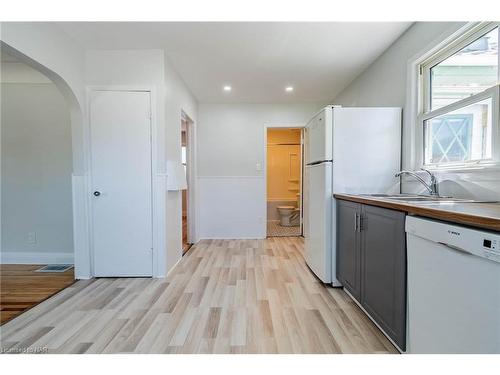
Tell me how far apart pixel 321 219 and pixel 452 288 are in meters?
1.47

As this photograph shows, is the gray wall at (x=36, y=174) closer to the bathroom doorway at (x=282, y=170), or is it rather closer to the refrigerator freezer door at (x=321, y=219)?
the refrigerator freezer door at (x=321, y=219)

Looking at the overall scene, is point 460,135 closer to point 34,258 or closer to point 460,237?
point 460,237

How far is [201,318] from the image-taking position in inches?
71.1

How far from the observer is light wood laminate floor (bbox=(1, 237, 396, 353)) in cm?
150

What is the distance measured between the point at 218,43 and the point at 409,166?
2.19 m

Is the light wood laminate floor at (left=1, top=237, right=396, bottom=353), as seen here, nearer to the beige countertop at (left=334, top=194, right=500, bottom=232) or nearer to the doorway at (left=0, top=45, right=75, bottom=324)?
the beige countertop at (left=334, top=194, right=500, bottom=232)

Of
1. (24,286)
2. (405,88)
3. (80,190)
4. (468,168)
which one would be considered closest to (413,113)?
(405,88)

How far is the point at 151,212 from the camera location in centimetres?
261

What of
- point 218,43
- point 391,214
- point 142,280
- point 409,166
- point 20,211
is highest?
point 218,43

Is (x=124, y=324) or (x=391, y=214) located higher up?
(x=391, y=214)

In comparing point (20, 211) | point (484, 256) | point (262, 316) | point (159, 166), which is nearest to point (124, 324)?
point (262, 316)

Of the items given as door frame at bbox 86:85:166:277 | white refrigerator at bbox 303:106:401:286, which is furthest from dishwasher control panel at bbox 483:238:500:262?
door frame at bbox 86:85:166:277

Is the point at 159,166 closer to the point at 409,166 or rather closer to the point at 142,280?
the point at 142,280

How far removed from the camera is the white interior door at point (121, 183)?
8.40 ft
